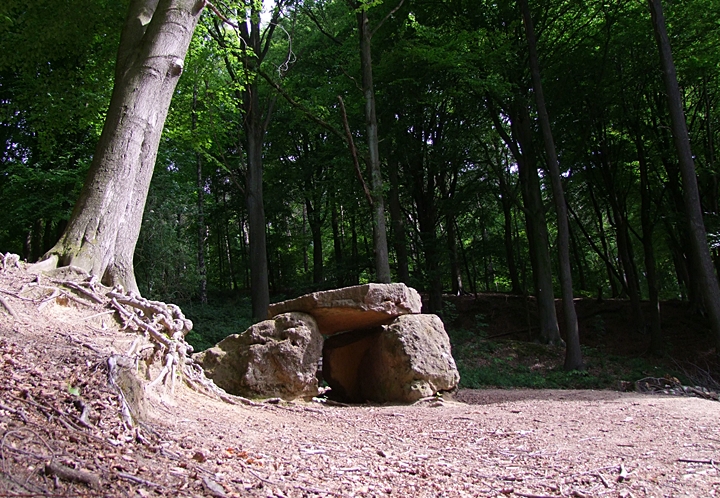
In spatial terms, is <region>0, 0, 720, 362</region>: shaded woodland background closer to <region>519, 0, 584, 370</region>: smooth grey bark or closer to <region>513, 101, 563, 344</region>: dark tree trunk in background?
<region>513, 101, 563, 344</region>: dark tree trunk in background

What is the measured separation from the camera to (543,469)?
325 cm

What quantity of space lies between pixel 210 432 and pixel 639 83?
1576 centimetres

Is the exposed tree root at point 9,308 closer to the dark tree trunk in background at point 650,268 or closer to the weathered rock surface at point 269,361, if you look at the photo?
the weathered rock surface at point 269,361

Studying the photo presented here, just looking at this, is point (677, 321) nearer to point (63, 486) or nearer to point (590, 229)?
point (590, 229)

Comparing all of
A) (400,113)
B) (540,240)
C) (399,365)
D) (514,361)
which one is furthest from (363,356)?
(400,113)

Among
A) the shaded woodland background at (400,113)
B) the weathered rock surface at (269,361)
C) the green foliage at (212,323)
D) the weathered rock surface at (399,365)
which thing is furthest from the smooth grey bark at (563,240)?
the green foliage at (212,323)

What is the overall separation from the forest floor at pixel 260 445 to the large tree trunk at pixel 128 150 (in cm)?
60

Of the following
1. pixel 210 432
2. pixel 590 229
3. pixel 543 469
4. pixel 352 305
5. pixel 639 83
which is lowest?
pixel 543 469

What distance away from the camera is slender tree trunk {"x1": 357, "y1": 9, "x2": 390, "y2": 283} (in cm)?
1004

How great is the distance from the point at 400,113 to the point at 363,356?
32.0ft

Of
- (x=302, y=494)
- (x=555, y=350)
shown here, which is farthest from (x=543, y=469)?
(x=555, y=350)

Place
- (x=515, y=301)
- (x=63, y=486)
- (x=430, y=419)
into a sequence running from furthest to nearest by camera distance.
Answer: (x=515, y=301)
(x=430, y=419)
(x=63, y=486)

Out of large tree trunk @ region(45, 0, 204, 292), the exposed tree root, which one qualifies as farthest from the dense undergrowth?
the exposed tree root

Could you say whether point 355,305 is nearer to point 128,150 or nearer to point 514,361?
point 128,150
